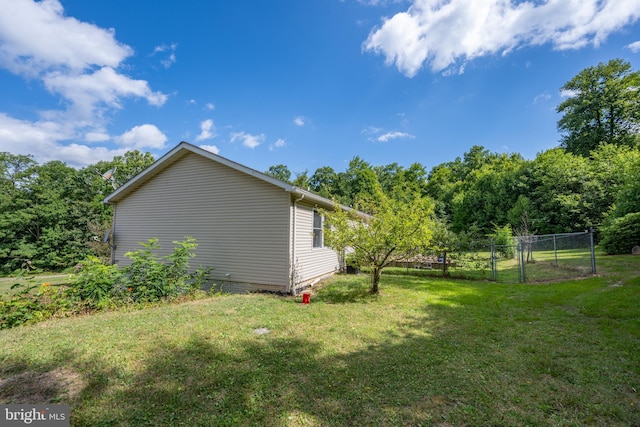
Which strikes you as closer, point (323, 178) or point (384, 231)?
point (384, 231)

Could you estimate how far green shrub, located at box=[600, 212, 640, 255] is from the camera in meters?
12.6

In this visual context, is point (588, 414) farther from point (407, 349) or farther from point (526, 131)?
point (526, 131)

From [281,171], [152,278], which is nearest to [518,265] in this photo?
[152,278]

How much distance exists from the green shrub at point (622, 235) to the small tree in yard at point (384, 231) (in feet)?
44.6

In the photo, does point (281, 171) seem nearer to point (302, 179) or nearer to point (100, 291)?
point (302, 179)

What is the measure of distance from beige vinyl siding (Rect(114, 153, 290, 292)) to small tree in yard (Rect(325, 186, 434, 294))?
1554mm

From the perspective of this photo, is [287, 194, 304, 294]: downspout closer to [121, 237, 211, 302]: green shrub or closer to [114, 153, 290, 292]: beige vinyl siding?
[114, 153, 290, 292]: beige vinyl siding

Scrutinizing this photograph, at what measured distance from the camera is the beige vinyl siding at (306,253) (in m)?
7.49

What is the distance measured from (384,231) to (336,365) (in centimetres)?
387

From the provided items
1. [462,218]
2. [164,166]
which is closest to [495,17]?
[164,166]

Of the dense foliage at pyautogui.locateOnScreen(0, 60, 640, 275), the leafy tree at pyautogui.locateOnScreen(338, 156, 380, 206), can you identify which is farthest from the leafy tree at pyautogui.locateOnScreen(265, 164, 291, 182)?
the dense foliage at pyautogui.locateOnScreen(0, 60, 640, 275)

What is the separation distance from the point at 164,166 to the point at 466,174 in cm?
4037

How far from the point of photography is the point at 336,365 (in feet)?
10.8

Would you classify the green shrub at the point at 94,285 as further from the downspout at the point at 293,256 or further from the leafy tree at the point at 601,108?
the leafy tree at the point at 601,108
